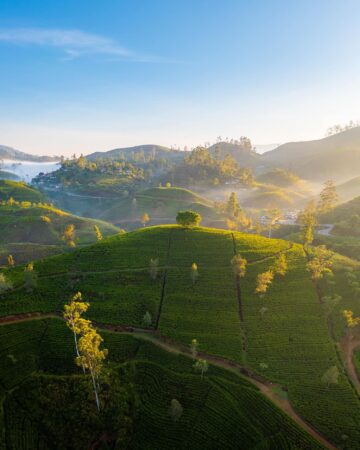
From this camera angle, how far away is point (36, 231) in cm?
17188

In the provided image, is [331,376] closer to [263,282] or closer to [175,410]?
[263,282]

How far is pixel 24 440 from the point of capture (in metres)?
47.2

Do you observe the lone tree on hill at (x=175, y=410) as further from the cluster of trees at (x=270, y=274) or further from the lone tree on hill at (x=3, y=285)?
the lone tree on hill at (x=3, y=285)

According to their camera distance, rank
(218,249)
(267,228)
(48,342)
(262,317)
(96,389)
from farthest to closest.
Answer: (267,228) < (218,249) < (262,317) < (48,342) < (96,389)

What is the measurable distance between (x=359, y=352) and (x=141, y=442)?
168 feet

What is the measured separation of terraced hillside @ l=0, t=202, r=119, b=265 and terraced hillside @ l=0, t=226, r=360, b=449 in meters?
62.9

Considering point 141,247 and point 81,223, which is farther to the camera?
point 81,223

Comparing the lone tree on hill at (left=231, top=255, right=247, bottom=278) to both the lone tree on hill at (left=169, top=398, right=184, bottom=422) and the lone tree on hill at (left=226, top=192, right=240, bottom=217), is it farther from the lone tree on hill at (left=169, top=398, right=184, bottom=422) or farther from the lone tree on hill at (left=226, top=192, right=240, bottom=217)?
the lone tree on hill at (left=226, top=192, right=240, bottom=217)

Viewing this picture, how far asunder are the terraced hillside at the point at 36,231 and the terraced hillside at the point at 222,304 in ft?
206

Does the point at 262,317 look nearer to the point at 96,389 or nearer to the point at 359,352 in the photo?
the point at 359,352

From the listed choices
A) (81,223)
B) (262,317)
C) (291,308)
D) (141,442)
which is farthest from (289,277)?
(81,223)

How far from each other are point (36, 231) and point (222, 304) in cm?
13509

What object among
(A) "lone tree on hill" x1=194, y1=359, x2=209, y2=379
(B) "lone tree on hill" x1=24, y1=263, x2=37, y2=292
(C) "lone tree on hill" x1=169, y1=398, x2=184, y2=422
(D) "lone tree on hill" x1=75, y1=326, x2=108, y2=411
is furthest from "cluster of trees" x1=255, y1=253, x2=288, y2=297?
(B) "lone tree on hill" x1=24, y1=263, x2=37, y2=292

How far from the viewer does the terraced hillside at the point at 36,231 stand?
14800cm
